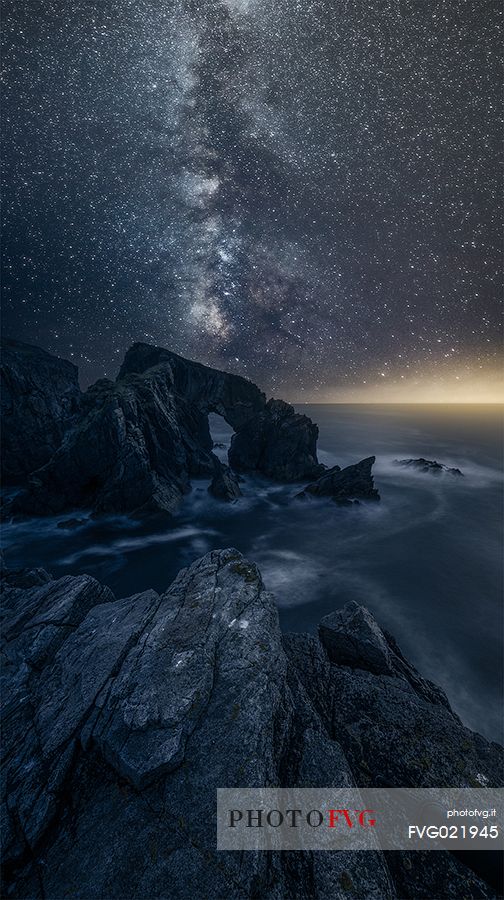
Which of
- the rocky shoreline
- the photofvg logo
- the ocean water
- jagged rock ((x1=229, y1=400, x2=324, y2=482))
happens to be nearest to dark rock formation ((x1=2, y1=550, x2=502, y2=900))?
the photofvg logo

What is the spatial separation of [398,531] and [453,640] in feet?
52.5

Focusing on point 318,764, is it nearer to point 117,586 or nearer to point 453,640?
point 453,640

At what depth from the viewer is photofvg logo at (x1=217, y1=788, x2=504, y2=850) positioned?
447 cm

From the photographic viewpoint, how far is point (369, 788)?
5.14 metres

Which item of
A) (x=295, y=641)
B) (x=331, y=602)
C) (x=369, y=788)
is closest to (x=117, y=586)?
(x=331, y=602)

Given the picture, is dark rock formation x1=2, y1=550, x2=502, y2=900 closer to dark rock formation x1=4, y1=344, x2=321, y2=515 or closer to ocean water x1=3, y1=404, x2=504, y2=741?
ocean water x1=3, y1=404, x2=504, y2=741

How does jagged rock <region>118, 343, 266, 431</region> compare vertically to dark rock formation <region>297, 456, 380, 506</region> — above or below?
above

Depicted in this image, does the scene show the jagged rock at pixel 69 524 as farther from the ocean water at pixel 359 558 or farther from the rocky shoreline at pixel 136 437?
the rocky shoreline at pixel 136 437

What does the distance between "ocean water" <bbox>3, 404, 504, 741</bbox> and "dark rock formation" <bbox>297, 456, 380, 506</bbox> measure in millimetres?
1680

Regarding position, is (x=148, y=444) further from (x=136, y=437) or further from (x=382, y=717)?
(x=382, y=717)

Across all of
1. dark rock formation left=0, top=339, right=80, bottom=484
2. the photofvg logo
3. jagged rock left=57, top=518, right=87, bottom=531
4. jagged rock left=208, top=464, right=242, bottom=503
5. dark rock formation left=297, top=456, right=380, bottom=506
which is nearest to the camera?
the photofvg logo

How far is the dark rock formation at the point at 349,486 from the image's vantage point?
132 ft

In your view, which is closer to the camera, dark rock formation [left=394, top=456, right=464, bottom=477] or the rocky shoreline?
the rocky shoreline

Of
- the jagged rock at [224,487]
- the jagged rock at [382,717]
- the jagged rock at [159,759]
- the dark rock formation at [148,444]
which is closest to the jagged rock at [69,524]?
the dark rock formation at [148,444]
